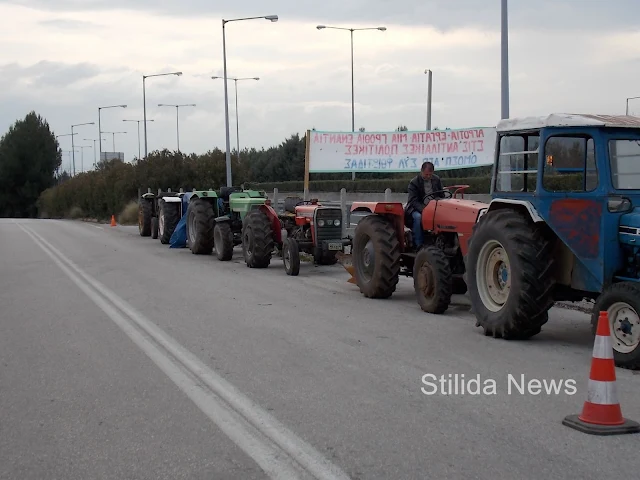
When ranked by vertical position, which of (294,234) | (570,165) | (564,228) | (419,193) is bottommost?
(294,234)

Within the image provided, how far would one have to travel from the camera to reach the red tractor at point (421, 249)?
1124 centimetres

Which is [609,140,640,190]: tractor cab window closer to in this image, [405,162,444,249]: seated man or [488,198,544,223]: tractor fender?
[488,198,544,223]: tractor fender

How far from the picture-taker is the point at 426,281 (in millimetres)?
11422

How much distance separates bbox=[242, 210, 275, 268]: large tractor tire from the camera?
17.8 meters

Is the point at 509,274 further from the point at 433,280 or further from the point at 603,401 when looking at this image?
the point at 603,401

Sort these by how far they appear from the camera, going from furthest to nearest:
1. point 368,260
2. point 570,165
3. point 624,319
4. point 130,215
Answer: point 130,215 < point 368,260 < point 570,165 < point 624,319

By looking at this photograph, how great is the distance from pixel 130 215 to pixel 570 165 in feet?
129

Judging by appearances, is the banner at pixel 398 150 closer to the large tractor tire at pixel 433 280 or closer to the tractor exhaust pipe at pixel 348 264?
the tractor exhaust pipe at pixel 348 264

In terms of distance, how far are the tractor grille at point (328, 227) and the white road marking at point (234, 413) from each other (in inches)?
242

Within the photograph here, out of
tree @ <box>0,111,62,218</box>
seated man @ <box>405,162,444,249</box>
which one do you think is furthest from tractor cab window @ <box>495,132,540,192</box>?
tree @ <box>0,111,62,218</box>

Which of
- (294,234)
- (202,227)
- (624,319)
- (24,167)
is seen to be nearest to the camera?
(624,319)

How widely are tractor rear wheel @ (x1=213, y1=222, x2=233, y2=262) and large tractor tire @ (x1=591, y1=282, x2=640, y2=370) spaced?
12838 mm

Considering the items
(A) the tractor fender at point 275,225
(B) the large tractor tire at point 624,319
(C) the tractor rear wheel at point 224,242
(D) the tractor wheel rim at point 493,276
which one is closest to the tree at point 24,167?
(C) the tractor rear wheel at point 224,242

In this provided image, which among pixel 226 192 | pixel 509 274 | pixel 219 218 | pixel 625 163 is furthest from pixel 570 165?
pixel 226 192
